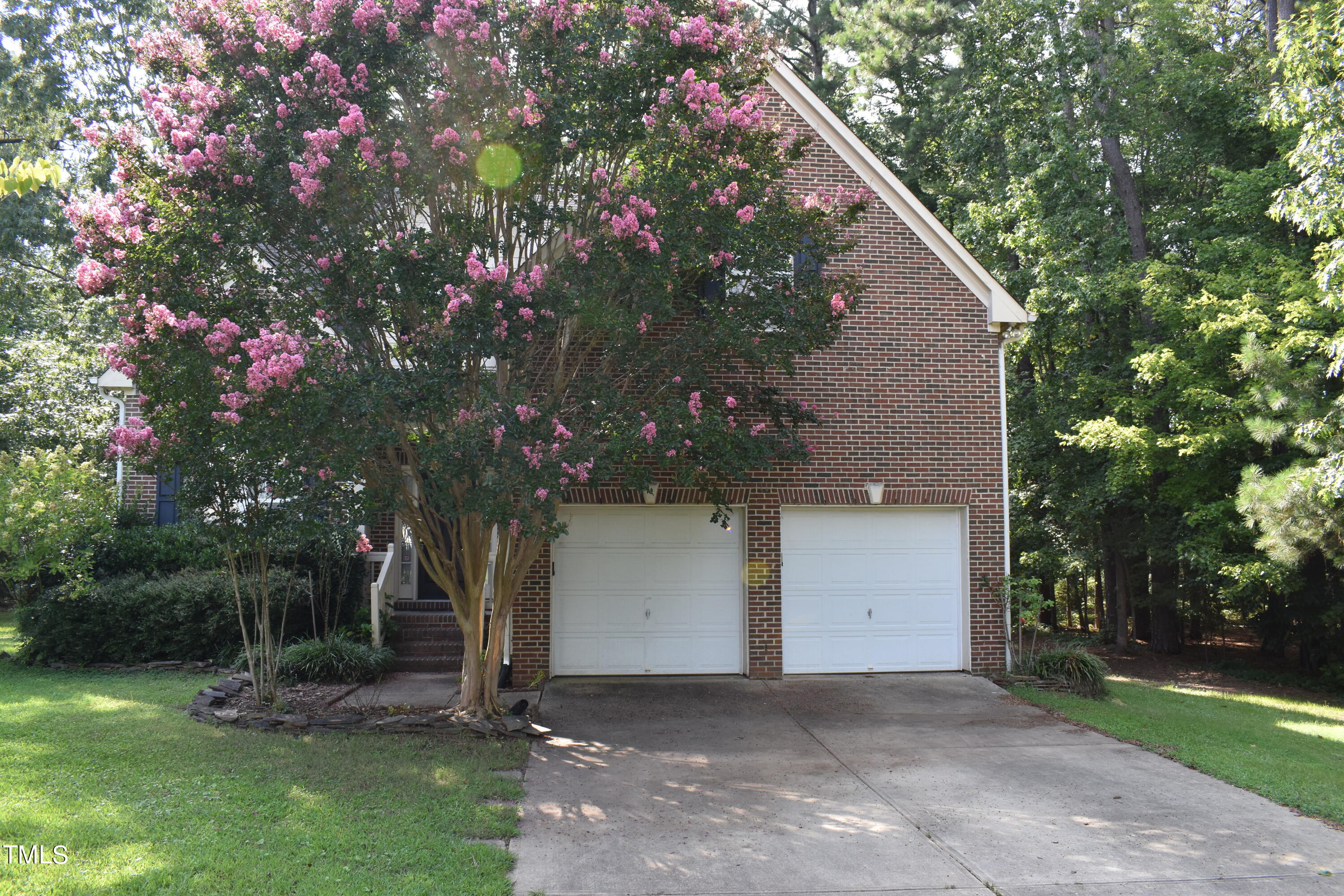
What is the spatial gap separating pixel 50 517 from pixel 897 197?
12079 mm

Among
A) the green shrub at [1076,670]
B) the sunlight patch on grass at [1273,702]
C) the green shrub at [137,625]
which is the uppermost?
the green shrub at [137,625]

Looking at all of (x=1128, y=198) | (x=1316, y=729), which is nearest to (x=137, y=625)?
(x=1316, y=729)

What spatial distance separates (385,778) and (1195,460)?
13.3 m

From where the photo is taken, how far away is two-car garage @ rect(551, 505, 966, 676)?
459 inches

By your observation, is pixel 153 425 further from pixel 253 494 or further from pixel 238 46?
pixel 238 46

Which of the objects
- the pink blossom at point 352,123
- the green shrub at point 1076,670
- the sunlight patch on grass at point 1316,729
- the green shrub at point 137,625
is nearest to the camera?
the pink blossom at point 352,123

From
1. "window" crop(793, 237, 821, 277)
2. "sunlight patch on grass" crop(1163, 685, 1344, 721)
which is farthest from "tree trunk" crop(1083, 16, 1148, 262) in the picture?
"window" crop(793, 237, 821, 277)

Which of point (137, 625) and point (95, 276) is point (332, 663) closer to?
point (137, 625)

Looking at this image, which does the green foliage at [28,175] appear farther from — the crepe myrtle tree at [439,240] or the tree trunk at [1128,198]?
the tree trunk at [1128,198]

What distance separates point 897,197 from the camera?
476 inches

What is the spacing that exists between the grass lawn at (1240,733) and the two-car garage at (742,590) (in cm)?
166

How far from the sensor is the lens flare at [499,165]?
27.2 ft

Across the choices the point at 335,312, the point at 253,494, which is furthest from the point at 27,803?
the point at 335,312

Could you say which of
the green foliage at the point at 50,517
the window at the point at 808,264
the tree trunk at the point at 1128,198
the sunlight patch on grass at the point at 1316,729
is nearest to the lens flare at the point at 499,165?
the window at the point at 808,264
